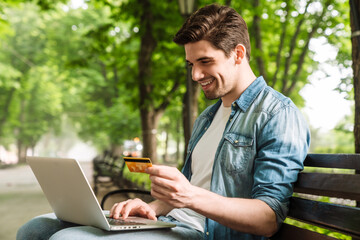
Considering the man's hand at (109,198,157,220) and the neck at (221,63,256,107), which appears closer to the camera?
the man's hand at (109,198,157,220)

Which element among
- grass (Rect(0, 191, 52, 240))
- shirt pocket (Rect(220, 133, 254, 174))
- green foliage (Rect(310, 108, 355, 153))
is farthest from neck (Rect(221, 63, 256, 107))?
green foliage (Rect(310, 108, 355, 153))

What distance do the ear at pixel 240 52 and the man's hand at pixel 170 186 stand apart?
861mm

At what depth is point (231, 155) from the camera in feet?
6.52

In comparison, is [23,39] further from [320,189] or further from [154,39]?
[320,189]

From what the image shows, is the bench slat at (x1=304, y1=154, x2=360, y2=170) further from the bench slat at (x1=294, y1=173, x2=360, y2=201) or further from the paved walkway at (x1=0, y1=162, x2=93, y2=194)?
the paved walkway at (x1=0, y1=162, x2=93, y2=194)

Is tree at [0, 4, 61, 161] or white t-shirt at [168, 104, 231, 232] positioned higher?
tree at [0, 4, 61, 161]

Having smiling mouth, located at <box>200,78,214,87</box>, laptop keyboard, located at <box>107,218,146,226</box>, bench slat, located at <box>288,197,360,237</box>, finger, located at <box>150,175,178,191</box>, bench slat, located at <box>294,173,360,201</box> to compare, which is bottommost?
laptop keyboard, located at <box>107,218,146,226</box>

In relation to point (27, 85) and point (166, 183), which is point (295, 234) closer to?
point (166, 183)

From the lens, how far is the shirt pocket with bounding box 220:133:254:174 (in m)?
1.95

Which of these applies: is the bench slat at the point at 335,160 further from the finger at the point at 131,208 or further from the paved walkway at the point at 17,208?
the paved walkway at the point at 17,208

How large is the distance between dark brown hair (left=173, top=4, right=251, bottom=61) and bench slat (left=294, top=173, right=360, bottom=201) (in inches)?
30.1

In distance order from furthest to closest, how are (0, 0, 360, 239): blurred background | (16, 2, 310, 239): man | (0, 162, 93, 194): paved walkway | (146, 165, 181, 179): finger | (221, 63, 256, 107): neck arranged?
(0, 162, 93, 194): paved walkway < (0, 0, 360, 239): blurred background < (221, 63, 256, 107): neck < (16, 2, 310, 239): man < (146, 165, 181, 179): finger

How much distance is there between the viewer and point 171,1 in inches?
359

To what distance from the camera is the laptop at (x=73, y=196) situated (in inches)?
68.5
